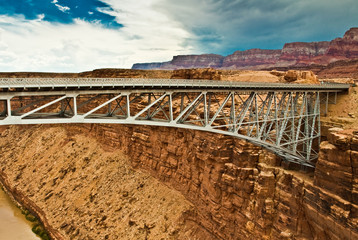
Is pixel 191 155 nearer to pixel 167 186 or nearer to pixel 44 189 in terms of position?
pixel 167 186

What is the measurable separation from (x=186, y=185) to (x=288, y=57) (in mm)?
122402

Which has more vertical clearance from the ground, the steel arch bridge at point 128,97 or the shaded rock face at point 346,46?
the shaded rock face at point 346,46

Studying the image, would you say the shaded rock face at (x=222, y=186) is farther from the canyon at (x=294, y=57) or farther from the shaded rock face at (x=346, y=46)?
the shaded rock face at (x=346, y=46)

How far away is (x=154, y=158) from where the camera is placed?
94.3ft

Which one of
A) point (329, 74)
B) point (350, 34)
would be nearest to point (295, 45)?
point (350, 34)

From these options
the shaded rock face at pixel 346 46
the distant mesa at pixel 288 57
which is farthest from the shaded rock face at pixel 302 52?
the shaded rock face at pixel 346 46

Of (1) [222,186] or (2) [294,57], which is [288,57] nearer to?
(2) [294,57]

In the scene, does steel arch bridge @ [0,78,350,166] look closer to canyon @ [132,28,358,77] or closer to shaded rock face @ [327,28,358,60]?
canyon @ [132,28,358,77]

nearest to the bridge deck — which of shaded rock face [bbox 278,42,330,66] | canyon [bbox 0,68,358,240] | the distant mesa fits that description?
canyon [bbox 0,68,358,240]

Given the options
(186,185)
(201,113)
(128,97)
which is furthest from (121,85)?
(186,185)

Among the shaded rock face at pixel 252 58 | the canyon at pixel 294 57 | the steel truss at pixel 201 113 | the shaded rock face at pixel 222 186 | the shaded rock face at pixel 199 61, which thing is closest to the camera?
the steel truss at pixel 201 113

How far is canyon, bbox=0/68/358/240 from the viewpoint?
14742 millimetres

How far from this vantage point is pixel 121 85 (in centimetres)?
1473

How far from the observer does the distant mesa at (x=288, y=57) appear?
331ft
